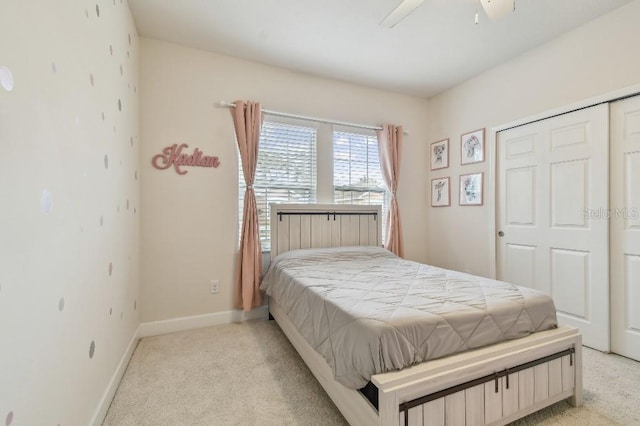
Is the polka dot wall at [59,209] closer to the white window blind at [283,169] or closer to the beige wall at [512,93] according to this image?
the white window blind at [283,169]

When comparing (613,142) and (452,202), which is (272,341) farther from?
(613,142)

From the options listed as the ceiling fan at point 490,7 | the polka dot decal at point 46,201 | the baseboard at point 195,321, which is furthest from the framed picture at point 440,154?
the polka dot decal at point 46,201

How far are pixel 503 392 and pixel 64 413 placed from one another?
1.91 m

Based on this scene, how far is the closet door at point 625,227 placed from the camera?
216 cm

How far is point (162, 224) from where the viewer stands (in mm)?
2650

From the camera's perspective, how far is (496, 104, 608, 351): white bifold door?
7.64 ft

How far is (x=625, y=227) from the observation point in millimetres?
2217

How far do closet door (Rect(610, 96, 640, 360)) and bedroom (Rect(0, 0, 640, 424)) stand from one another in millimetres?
308

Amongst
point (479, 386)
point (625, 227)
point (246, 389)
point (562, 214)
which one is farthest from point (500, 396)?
point (562, 214)

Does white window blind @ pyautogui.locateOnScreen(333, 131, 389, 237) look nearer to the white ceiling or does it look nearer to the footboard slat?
the white ceiling

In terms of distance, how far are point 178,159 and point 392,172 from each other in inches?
95.7

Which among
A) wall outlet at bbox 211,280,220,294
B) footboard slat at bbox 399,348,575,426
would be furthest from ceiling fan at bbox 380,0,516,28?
wall outlet at bbox 211,280,220,294

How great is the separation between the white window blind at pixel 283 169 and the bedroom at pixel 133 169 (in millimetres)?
256

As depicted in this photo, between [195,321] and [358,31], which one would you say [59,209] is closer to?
[195,321]
